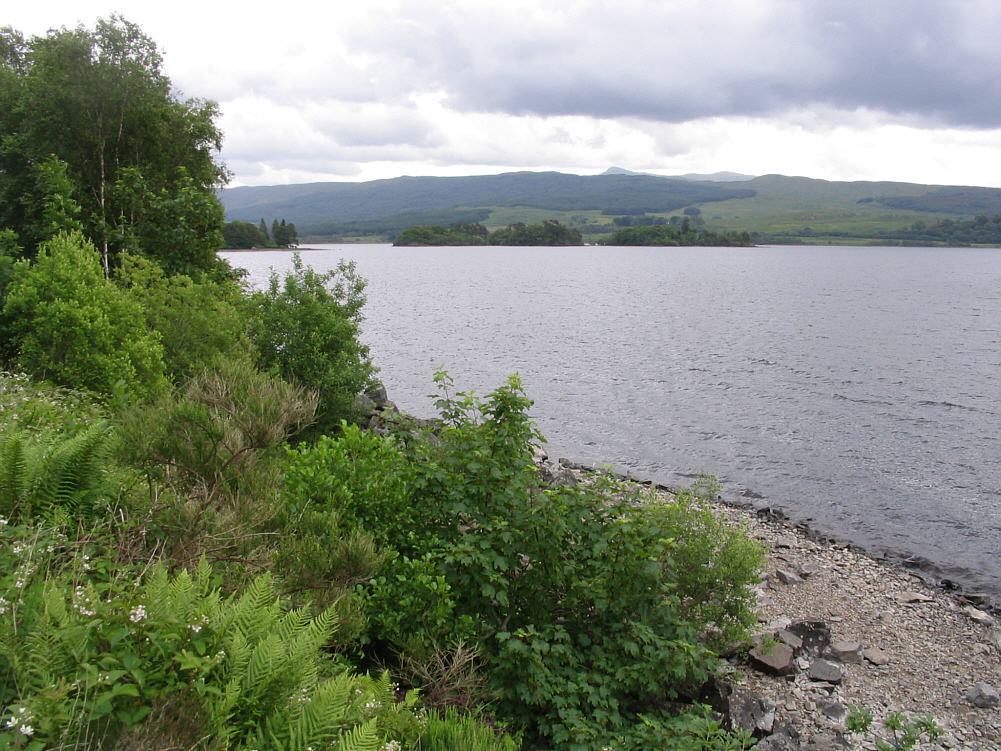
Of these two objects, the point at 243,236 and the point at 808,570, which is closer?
the point at 808,570

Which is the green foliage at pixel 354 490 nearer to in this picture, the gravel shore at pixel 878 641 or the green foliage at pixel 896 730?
the gravel shore at pixel 878 641

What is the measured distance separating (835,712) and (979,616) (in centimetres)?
724

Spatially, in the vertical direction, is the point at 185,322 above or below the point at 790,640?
above

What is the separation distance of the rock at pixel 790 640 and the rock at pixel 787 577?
3.81 meters

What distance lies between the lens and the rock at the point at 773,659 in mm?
12312

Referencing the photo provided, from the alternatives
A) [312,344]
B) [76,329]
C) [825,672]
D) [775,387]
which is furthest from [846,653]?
[775,387]

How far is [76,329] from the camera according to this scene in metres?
14.9

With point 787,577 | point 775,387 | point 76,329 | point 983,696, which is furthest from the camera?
point 775,387

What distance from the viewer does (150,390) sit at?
1502 centimetres

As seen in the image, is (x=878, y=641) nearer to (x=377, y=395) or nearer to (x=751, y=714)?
(x=751, y=714)

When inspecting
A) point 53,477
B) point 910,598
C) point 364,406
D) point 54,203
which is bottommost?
point 910,598

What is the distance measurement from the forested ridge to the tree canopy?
10.8 m

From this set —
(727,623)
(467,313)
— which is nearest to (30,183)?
(727,623)

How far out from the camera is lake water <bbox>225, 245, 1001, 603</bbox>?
76.6 feet
